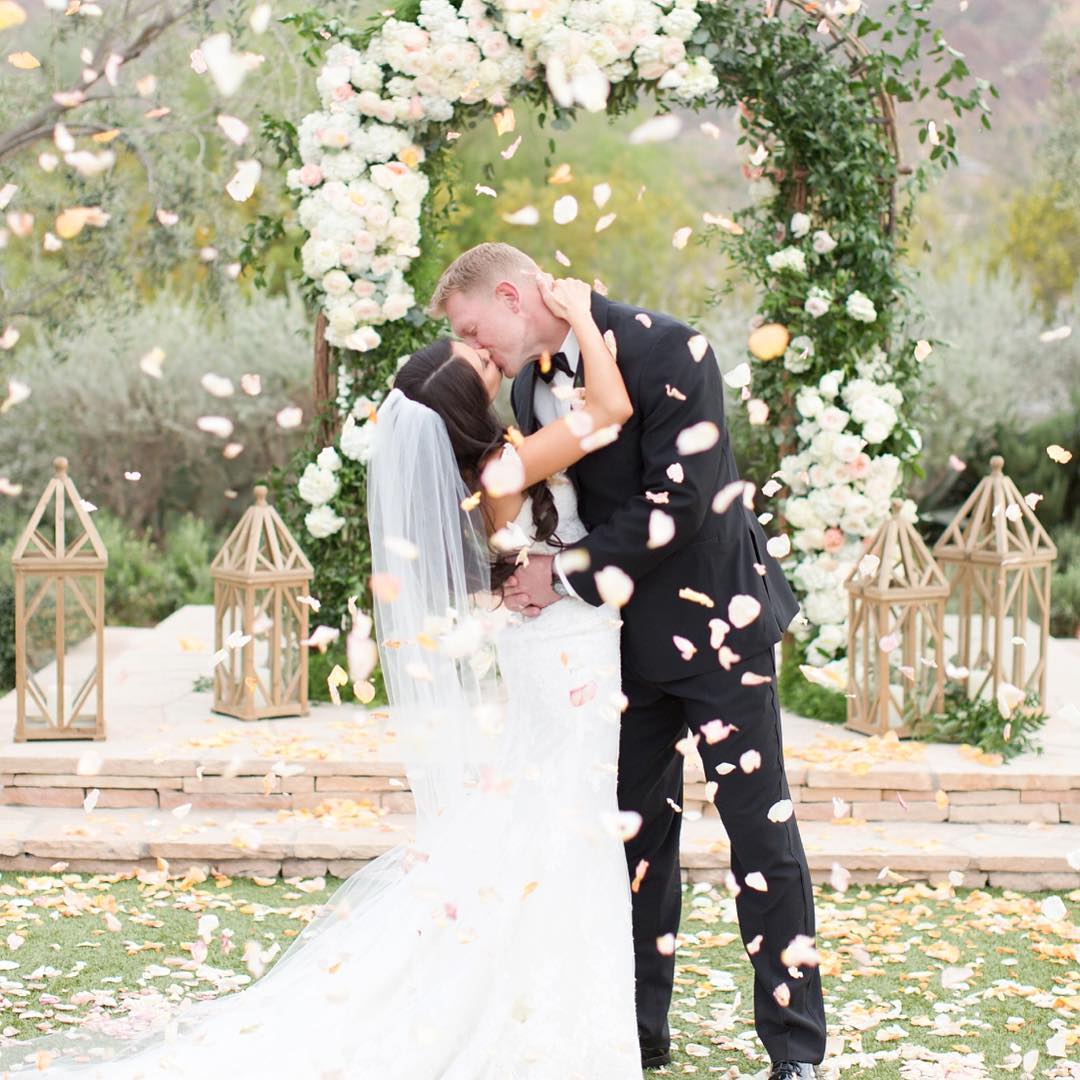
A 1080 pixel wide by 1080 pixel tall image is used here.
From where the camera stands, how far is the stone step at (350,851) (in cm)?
436

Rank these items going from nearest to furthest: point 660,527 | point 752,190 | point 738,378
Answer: point 660,527, point 738,378, point 752,190

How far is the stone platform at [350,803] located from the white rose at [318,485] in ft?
3.14

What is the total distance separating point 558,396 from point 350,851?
2.04m

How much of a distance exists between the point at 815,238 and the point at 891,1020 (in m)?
3.31

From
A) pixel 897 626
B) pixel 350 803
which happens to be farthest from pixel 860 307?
pixel 350 803

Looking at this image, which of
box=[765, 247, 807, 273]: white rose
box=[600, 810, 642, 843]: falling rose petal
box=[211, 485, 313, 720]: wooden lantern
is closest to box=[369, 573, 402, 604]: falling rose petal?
box=[600, 810, 642, 843]: falling rose petal

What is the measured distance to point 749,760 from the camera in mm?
2865

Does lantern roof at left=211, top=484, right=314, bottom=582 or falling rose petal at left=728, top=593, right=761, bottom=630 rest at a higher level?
lantern roof at left=211, top=484, right=314, bottom=582

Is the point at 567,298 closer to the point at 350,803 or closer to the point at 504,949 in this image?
the point at 504,949

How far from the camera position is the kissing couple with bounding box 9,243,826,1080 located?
9.25ft

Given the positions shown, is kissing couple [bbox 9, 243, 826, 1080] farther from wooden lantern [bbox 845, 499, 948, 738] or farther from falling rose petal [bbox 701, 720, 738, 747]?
wooden lantern [bbox 845, 499, 948, 738]

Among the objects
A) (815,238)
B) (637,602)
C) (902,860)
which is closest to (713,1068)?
(637,602)

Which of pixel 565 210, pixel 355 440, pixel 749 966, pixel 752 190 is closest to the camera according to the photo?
pixel 565 210

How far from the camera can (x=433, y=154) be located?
573 cm
